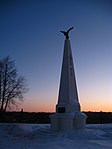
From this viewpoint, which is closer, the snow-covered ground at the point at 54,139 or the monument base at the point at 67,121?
the snow-covered ground at the point at 54,139

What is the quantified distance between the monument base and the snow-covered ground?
3.00 ft

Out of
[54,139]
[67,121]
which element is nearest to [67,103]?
[67,121]

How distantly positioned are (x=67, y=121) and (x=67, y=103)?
115cm

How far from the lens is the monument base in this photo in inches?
623

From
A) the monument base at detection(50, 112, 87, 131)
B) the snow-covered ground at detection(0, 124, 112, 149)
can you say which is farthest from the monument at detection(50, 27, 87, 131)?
the snow-covered ground at detection(0, 124, 112, 149)

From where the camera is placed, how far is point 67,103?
16406 mm

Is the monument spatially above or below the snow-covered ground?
above

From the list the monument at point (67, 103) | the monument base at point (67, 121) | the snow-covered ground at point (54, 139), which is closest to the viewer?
the snow-covered ground at point (54, 139)

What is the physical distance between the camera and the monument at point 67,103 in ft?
52.3

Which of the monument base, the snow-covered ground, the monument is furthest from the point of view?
the monument

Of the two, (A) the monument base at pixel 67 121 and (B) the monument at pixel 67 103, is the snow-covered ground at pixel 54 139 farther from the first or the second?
(B) the monument at pixel 67 103

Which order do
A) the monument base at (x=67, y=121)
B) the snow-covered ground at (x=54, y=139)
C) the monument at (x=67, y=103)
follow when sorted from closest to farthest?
the snow-covered ground at (x=54, y=139) < the monument base at (x=67, y=121) < the monument at (x=67, y=103)

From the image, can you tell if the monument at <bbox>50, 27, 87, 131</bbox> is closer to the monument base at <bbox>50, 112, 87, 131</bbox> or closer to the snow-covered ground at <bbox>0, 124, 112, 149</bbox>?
the monument base at <bbox>50, 112, 87, 131</bbox>

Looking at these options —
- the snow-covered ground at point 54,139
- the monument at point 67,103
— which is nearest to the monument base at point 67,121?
the monument at point 67,103
